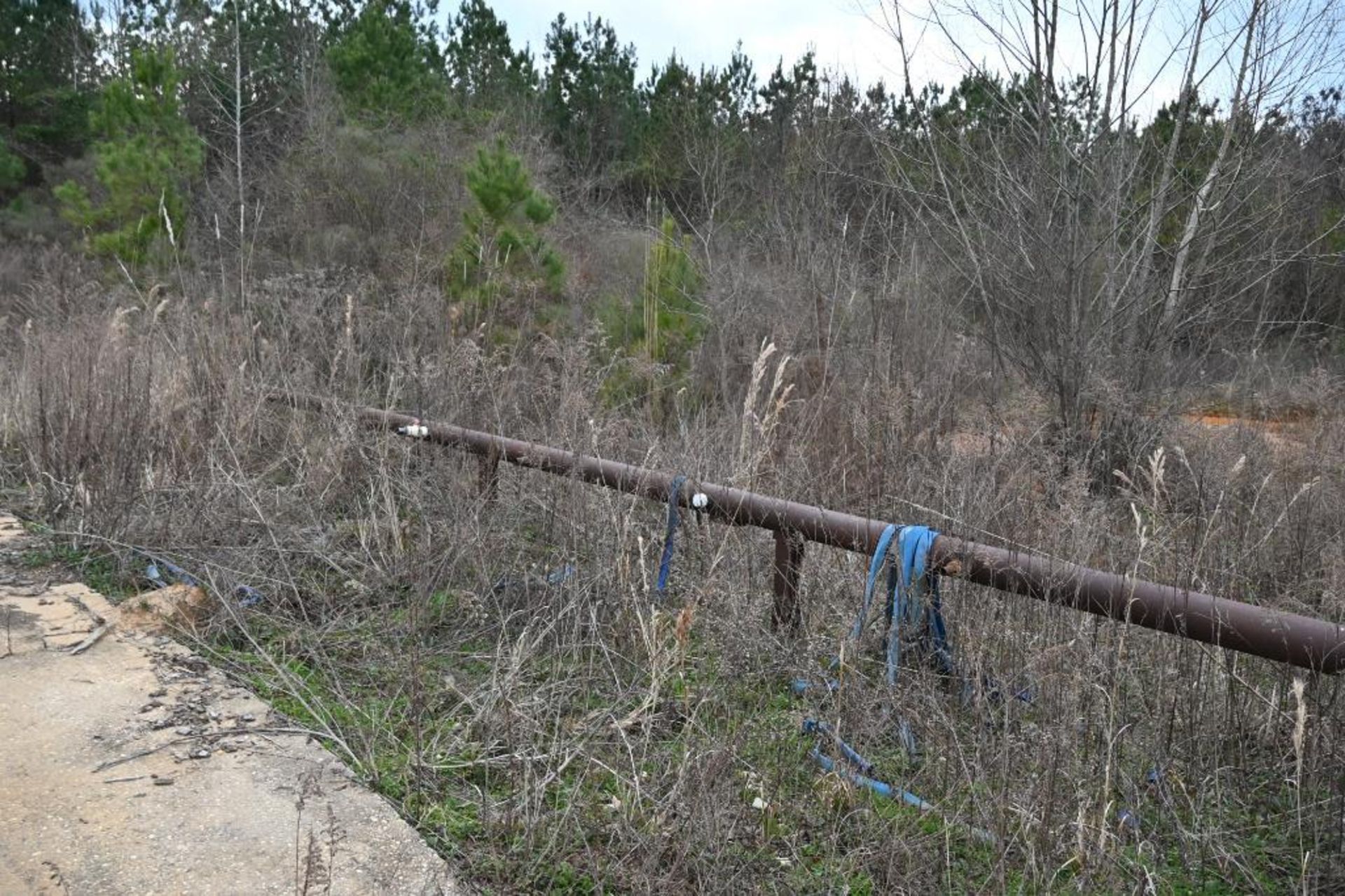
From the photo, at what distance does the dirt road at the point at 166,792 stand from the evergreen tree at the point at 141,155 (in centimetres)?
1007

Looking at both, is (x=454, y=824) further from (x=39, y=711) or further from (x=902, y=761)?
(x=39, y=711)

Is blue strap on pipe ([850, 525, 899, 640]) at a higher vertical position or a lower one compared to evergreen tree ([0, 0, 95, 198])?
lower

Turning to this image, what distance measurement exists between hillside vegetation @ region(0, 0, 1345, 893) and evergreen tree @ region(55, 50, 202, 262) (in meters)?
0.08

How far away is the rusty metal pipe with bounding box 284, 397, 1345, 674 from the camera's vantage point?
2.36 metres

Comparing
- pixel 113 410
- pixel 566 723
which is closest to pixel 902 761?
pixel 566 723

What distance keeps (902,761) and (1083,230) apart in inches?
205

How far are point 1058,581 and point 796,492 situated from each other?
1.81m

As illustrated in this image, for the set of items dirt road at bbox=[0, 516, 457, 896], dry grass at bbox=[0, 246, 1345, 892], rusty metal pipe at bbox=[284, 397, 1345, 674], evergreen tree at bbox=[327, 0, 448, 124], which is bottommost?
dirt road at bbox=[0, 516, 457, 896]

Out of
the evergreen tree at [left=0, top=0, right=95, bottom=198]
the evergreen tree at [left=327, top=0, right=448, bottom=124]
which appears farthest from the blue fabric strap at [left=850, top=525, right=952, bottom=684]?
the evergreen tree at [left=0, top=0, right=95, bottom=198]

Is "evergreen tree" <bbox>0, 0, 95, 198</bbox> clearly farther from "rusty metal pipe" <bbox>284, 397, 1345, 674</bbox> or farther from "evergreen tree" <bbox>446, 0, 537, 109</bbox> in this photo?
"rusty metal pipe" <bbox>284, 397, 1345, 674</bbox>

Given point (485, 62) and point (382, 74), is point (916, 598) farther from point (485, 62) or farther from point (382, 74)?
point (485, 62)

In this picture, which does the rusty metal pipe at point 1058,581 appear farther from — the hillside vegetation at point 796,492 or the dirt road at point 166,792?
the dirt road at point 166,792

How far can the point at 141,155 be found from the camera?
13.0 m

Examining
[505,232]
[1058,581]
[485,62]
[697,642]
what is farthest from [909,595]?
[485,62]
